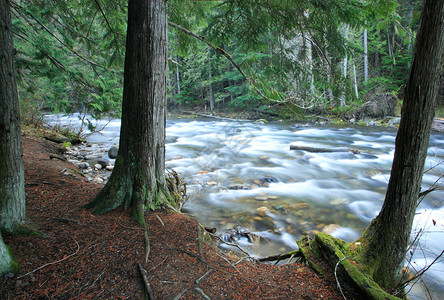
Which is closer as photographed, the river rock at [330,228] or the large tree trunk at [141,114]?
the large tree trunk at [141,114]

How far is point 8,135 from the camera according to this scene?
2430 mm

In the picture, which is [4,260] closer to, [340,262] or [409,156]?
[340,262]

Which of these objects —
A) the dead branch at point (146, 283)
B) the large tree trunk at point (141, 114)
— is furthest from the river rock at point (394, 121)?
the dead branch at point (146, 283)

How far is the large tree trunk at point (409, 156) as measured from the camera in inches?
90.3

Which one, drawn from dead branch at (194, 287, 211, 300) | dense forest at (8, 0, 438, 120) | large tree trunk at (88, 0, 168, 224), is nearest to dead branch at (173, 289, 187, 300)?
dead branch at (194, 287, 211, 300)

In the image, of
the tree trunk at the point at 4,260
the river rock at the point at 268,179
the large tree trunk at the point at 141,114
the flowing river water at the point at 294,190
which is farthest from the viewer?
the river rock at the point at 268,179

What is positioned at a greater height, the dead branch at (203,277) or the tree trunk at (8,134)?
the tree trunk at (8,134)

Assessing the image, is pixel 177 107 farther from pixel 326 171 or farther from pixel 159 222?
pixel 159 222

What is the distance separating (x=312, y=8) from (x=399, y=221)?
3.74m

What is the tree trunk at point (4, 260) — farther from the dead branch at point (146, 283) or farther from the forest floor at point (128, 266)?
the dead branch at point (146, 283)

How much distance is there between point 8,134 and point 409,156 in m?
3.83

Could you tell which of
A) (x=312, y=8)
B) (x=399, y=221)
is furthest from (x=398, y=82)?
(x=399, y=221)

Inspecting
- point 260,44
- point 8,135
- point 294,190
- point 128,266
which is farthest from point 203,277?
point 294,190

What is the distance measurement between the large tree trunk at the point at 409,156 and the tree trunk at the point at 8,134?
369 centimetres
